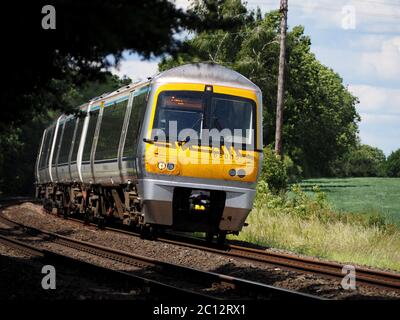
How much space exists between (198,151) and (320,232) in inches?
248

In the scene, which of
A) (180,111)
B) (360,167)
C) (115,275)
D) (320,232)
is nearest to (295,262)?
(180,111)

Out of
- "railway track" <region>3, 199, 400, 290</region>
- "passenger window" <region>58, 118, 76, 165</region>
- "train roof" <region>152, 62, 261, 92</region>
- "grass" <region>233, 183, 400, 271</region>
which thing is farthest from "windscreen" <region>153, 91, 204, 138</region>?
"passenger window" <region>58, 118, 76, 165</region>

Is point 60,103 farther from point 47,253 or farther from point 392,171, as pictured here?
point 392,171

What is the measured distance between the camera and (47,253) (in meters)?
13.4

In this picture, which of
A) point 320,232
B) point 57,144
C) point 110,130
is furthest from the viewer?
point 57,144

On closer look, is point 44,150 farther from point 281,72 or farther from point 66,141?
point 281,72

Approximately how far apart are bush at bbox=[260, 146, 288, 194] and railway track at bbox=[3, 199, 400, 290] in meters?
9.84

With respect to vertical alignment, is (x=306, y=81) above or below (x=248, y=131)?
above

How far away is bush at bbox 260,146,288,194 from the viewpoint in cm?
2797

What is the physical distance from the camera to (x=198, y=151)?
14.0m

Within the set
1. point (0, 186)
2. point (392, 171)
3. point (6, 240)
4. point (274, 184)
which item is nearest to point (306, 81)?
point (0, 186)

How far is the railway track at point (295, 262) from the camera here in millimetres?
11342
